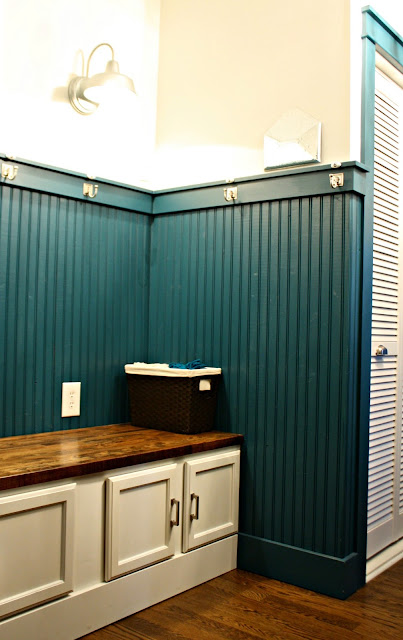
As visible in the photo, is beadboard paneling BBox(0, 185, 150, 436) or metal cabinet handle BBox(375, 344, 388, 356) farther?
metal cabinet handle BBox(375, 344, 388, 356)

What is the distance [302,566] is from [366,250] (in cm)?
130

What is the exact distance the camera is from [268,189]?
2.70 metres

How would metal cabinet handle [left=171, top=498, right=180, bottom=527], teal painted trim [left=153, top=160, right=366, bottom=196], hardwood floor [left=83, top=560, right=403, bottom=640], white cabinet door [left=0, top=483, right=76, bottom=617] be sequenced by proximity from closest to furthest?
white cabinet door [left=0, top=483, right=76, bottom=617] < hardwood floor [left=83, top=560, right=403, bottom=640] < metal cabinet handle [left=171, top=498, right=180, bottom=527] < teal painted trim [left=153, top=160, right=366, bottom=196]

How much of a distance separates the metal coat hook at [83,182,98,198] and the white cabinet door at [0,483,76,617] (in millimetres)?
1294

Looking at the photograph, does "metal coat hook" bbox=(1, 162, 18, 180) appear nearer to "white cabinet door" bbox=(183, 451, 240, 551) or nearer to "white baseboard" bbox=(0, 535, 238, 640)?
"white cabinet door" bbox=(183, 451, 240, 551)

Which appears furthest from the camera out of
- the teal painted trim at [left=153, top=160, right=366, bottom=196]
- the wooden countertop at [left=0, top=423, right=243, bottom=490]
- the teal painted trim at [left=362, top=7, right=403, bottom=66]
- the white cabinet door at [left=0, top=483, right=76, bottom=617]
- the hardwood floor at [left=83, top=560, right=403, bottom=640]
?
the teal painted trim at [left=362, top=7, right=403, bottom=66]

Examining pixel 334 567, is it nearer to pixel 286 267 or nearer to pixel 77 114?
pixel 286 267

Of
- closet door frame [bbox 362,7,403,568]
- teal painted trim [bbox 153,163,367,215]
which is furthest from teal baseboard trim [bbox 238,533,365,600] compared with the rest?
teal painted trim [bbox 153,163,367,215]

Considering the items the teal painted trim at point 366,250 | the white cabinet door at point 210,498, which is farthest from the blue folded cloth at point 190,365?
the teal painted trim at point 366,250

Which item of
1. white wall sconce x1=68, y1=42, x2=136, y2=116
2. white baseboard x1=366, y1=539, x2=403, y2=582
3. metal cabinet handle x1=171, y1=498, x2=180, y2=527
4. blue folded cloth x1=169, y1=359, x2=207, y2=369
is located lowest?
white baseboard x1=366, y1=539, x2=403, y2=582

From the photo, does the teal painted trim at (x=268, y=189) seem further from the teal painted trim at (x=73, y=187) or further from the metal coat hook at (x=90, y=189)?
the metal coat hook at (x=90, y=189)

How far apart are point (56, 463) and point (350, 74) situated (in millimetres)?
1871

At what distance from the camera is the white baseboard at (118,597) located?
6.35 ft

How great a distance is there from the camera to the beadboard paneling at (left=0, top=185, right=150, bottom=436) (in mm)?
2482
